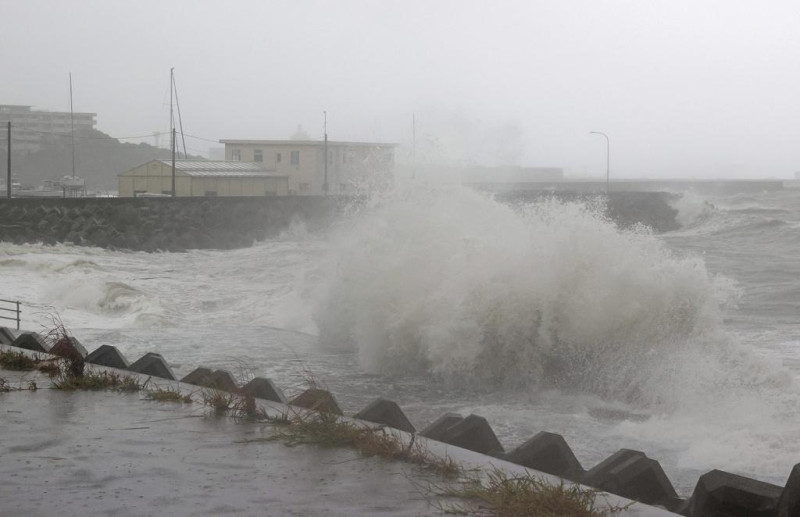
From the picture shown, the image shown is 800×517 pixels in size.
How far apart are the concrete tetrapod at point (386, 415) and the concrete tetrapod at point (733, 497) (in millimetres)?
2273

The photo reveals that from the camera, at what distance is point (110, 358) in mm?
9164

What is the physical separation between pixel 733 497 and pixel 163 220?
37.1 meters

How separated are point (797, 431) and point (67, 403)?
584 centimetres

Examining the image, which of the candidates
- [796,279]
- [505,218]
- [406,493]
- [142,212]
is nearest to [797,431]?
[406,493]

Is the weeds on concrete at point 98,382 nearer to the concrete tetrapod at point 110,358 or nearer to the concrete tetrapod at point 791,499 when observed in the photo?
the concrete tetrapod at point 110,358

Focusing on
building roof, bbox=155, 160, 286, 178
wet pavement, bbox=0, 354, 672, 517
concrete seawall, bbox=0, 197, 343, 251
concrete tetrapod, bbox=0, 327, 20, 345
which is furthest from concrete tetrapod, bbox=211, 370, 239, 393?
building roof, bbox=155, 160, 286, 178

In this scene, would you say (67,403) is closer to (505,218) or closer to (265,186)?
(505,218)

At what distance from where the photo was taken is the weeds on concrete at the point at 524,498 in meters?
4.21

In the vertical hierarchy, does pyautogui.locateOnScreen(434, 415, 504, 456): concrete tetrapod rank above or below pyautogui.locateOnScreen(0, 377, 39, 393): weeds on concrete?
above

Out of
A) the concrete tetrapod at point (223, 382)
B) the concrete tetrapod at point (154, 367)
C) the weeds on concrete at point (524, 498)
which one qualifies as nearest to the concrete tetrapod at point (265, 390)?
the concrete tetrapod at point (223, 382)

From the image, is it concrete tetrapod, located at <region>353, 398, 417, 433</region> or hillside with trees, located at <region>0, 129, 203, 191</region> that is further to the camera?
hillside with trees, located at <region>0, 129, 203, 191</region>

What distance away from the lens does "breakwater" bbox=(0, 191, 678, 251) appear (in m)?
35.5

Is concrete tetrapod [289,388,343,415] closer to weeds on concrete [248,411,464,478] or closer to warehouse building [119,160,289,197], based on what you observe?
weeds on concrete [248,411,464,478]

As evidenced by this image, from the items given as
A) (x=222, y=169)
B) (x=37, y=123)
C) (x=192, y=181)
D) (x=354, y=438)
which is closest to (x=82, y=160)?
(x=37, y=123)
